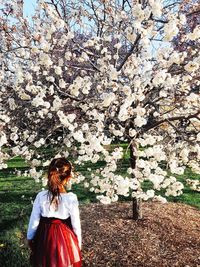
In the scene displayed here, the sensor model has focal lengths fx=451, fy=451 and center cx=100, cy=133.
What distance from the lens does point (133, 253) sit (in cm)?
639

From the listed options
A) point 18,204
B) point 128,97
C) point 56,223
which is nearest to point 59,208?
point 56,223

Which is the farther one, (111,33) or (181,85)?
(111,33)

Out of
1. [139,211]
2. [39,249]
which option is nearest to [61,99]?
[139,211]

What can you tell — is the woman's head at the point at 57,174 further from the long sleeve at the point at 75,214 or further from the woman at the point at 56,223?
the long sleeve at the point at 75,214

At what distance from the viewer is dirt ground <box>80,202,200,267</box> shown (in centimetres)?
622

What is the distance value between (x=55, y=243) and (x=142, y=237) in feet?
8.19

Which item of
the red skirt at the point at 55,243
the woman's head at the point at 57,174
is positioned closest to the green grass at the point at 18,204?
the red skirt at the point at 55,243

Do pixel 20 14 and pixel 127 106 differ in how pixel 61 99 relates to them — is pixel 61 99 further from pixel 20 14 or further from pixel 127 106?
pixel 20 14

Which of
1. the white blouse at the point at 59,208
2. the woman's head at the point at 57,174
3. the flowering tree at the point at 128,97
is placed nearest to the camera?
the woman's head at the point at 57,174

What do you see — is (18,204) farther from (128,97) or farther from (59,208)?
(59,208)

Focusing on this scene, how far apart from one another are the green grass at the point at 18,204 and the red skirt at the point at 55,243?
1728 mm

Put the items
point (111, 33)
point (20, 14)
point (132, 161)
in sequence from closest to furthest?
point (132, 161)
point (111, 33)
point (20, 14)

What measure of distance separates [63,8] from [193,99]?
2994mm

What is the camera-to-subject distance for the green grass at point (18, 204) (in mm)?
6602
